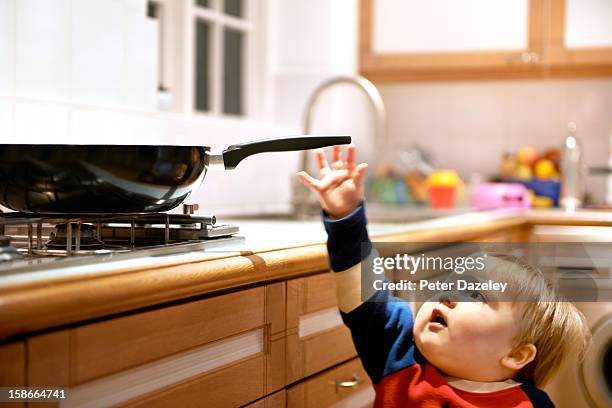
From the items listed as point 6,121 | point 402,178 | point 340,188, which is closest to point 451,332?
point 340,188

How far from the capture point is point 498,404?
1180mm

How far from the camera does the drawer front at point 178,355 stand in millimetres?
867

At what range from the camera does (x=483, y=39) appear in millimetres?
3381

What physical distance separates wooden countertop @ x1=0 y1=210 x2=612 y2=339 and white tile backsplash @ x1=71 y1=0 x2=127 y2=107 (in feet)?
1.57

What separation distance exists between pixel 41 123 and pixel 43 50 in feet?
0.45

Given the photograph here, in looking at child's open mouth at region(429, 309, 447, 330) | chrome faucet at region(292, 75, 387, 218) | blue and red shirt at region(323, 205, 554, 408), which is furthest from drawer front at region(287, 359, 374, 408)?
chrome faucet at region(292, 75, 387, 218)

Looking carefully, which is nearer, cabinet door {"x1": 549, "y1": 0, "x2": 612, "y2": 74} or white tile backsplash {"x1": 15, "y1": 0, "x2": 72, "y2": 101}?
white tile backsplash {"x1": 15, "y1": 0, "x2": 72, "y2": 101}

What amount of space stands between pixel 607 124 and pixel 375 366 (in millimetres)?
2694

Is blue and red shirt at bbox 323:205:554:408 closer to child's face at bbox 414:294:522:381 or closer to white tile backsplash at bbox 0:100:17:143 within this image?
child's face at bbox 414:294:522:381

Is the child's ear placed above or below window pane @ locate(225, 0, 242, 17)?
below

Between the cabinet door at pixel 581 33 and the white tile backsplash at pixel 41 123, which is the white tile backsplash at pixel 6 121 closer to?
the white tile backsplash at pixel 41 123

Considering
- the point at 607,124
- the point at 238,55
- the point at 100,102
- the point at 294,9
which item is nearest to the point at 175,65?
the point at 238,55

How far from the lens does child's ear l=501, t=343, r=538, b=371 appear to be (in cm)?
119

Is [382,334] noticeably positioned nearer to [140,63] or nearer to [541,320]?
[541,320]
